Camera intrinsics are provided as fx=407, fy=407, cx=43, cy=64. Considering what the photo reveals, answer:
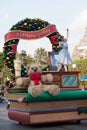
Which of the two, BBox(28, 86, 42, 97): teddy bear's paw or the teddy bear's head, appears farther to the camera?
the teddy bear's head

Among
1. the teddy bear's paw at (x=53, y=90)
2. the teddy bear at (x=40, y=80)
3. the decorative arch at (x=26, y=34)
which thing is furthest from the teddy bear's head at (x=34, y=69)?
the decorative arch at (x=26, y=34)

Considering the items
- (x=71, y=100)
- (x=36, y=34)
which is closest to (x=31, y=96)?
(x=71, y=100)

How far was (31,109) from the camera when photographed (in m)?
10.9

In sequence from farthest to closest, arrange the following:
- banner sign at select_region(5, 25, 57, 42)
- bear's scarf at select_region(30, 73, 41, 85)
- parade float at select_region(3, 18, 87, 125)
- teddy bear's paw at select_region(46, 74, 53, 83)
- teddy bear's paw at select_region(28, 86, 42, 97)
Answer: banner sign at select_region(5, 25, 57, 42) → teddy bear's paw at select_region(46, 74, 53, 83) → bear's scarf at select_region(30, 73, 41, 85) → parade float at select_region(3, 18, 87, 125) → teddy bear's paw at select_region(28, 86, 42, 97)

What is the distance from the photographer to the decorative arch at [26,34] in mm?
20047

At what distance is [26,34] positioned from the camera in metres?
20.0

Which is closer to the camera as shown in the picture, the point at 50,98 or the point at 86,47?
the point at 50,98

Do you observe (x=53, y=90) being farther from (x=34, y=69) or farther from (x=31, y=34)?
(x=31, y=34)

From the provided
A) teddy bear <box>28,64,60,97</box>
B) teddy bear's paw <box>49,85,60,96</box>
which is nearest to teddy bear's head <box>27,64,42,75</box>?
teddy bear <box>28,64,60,97</box>

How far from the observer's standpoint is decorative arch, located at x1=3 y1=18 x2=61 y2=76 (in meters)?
20.0

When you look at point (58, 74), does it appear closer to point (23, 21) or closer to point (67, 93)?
point (67, 93)

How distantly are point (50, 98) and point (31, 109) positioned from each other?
23.2 inches

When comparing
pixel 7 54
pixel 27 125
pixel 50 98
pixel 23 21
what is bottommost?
pixel 27 125

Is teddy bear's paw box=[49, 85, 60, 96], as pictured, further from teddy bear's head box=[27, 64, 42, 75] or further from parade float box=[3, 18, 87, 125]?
teddy bear's head box=[27, 64, 42, 75]
